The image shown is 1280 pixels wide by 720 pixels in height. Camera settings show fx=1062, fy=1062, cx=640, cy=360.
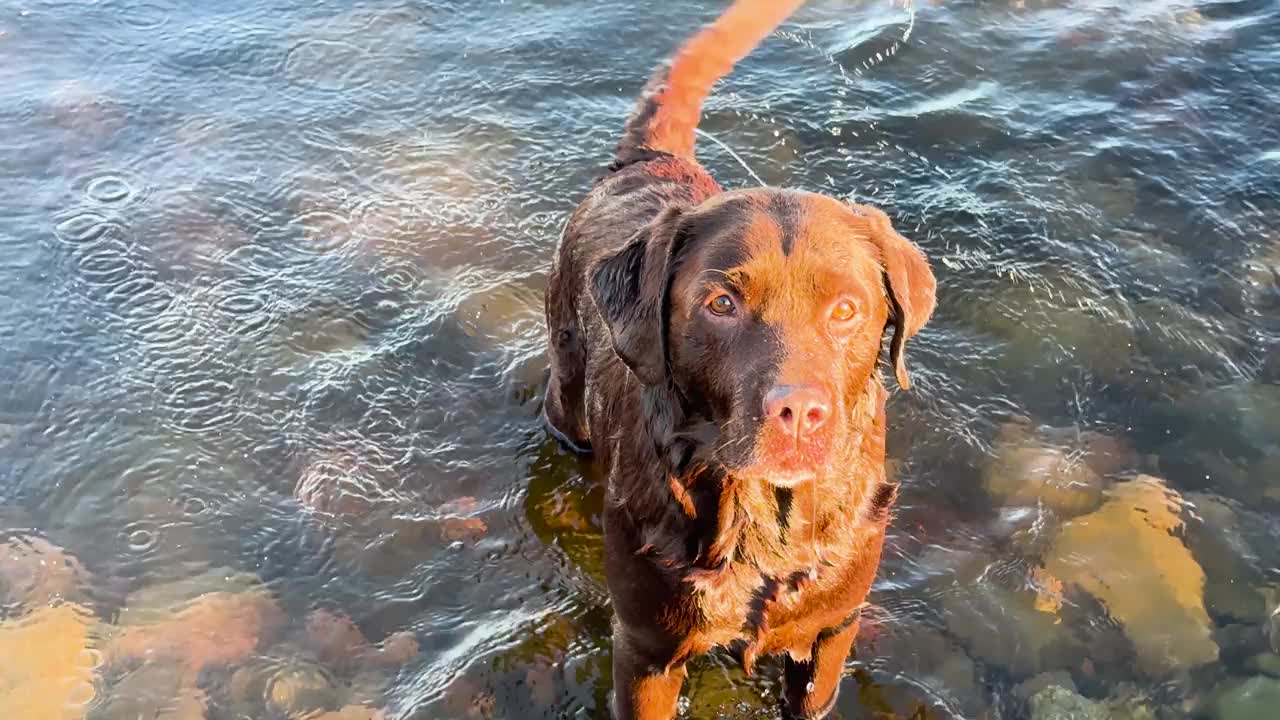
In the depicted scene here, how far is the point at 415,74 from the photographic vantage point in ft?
26.5

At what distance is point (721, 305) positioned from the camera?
307 cm

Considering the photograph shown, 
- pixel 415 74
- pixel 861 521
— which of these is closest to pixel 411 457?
pixel 861 521

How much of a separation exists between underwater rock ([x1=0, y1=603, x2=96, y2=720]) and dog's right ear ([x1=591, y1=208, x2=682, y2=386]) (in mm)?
2857

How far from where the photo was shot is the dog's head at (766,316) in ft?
9.51

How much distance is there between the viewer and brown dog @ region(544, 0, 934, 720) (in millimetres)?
2953

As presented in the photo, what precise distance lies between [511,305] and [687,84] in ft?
5.57

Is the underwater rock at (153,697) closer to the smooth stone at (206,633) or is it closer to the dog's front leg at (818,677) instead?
the smooth stone at (206,633)

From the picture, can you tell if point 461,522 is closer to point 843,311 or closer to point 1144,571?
point 843,311

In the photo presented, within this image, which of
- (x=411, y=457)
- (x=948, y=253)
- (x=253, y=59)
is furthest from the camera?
(x=253, y=59)

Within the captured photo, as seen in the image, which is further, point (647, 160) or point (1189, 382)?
point (1189, 382)

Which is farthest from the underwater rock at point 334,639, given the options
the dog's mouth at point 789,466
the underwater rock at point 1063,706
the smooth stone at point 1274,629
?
the smooth stone at point 1274,629

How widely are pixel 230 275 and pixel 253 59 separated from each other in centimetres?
266

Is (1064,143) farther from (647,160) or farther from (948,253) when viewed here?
(647,160)

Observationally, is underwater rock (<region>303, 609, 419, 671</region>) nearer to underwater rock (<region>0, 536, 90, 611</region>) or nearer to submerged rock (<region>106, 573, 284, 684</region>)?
submerged rock (<region>106, 573, 284, 684</region>)
